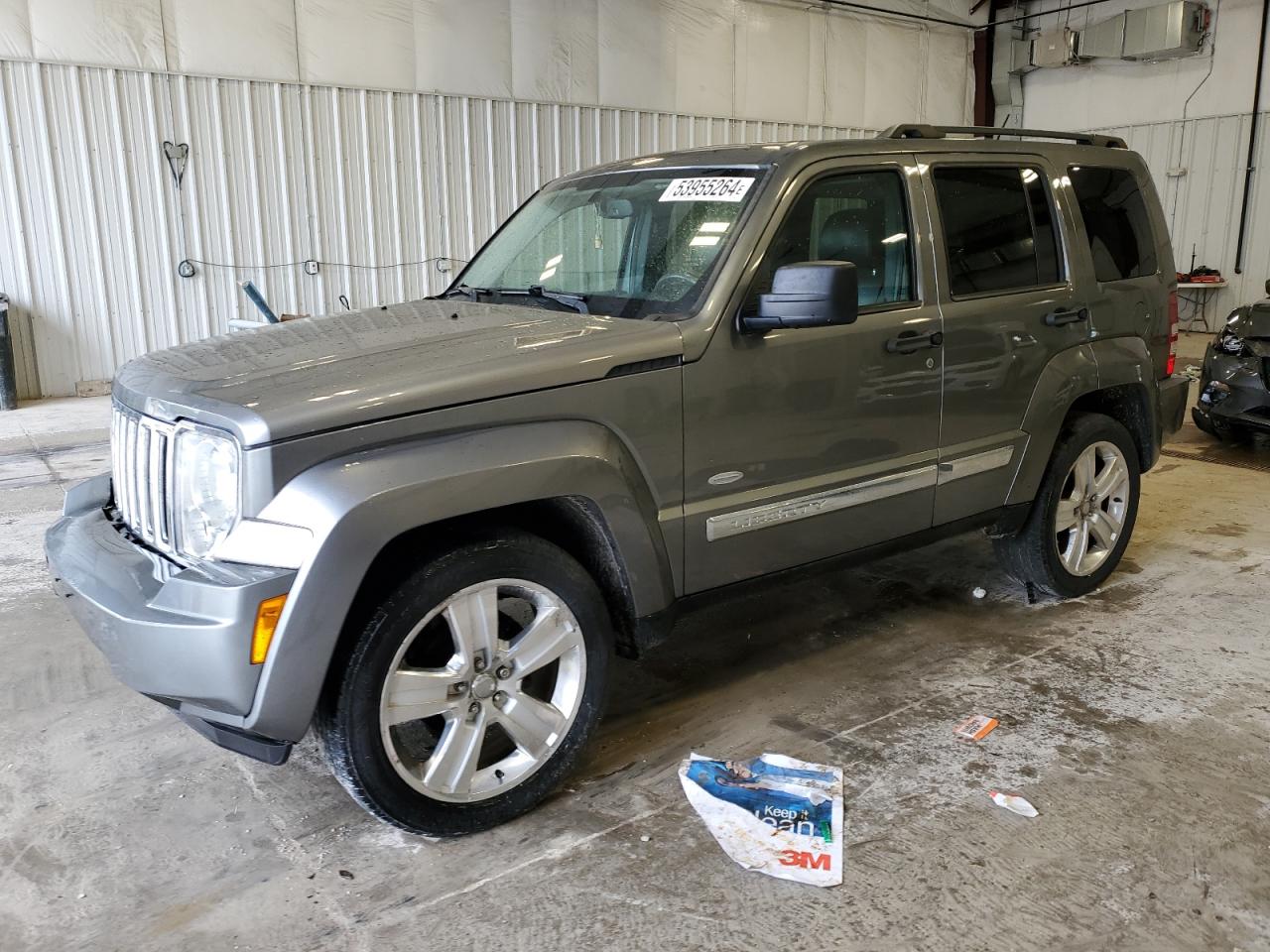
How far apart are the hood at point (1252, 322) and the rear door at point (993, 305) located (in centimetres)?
354

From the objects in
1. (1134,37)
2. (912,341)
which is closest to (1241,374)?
(912,341)

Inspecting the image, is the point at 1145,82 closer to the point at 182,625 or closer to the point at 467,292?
the point at 467,292

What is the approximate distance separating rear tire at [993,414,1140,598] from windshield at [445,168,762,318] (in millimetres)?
1918

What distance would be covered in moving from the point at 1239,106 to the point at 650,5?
8095 mm

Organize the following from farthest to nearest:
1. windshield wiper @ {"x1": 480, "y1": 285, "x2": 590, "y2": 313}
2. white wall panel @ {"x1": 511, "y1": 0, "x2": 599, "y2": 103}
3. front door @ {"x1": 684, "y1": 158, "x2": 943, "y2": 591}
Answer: white wall panel @ {"x1": 511, "y1": 0, "x2": 599, "y2": 103}
windshield wiper @ {"x1": 480, "y1": 285, "x2": 590, "y2": 313}
front door @ {"x1": 684, "y1": 158, "x2": 943, "y2": 591}

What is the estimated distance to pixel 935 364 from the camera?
3420mm

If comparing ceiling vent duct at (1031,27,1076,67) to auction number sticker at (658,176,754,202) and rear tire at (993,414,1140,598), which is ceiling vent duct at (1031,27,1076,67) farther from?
auction number sticker at (658,176,754,202)

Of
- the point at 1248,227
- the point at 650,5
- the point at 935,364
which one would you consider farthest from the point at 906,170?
the point at 1248,227

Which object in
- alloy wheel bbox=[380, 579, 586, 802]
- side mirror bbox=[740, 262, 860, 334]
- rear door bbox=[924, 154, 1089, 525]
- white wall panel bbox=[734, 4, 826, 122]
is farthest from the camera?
white wall panel bbox=[734, 4, 826, 122]

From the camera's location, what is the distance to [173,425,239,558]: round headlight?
226cm

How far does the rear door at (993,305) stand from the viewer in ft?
11.5

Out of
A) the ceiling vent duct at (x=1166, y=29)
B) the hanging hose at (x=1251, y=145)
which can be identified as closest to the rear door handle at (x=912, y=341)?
the hanging hose at (x=1251, y=145)

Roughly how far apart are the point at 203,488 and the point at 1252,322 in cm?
687

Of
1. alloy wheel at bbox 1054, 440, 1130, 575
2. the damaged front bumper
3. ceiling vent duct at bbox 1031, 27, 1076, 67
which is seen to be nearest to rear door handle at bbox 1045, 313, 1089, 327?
alloy wheel at bbox 1054, 440, 1130, 575
